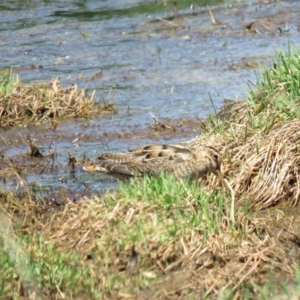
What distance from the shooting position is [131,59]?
1302 centimetres

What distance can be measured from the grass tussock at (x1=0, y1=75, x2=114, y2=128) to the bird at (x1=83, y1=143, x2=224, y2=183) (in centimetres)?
263

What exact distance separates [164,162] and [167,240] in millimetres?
1602

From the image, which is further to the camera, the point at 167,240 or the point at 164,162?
the point at 164,162

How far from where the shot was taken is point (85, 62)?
516 inches

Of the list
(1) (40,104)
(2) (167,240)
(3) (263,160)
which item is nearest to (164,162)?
(3) (263,160)

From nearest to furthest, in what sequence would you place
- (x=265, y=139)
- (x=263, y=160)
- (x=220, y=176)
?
1. (x=220, y=176)
2. (x=263, y=160)
3. (x=265, y=139)

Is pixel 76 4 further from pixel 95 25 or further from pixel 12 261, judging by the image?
pixel 12 261

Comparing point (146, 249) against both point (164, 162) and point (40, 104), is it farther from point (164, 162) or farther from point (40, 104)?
point (40, 104)

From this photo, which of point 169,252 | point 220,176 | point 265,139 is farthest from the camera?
point 265,139

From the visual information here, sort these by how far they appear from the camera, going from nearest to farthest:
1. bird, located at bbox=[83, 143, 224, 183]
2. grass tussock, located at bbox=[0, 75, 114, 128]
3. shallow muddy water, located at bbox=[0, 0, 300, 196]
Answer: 1. bird, located at bbox=[83, 143, 224, 183]
2. shallow muddy water, located at bbox=[0, 0, 300, 196]
3. grass tussock, located at bbox=[0, 75, 114, 128]

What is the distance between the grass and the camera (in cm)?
556

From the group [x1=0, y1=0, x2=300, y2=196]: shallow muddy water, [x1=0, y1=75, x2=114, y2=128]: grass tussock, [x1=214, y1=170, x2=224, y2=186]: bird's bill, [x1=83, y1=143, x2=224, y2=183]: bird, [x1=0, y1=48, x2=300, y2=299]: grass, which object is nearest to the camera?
[x1=0, y1=48, x2=300, y2=299]: grass

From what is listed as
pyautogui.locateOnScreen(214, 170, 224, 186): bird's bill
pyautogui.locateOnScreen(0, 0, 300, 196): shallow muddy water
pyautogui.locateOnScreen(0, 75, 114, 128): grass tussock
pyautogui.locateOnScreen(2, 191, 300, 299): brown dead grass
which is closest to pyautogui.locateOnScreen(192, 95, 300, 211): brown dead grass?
pyautogui.locateOnScreen(214, 170, 224, 186): bird's bill

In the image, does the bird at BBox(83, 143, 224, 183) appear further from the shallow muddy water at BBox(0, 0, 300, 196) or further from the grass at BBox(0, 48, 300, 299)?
the shallow muddy water at BBox(0, 0, 300, 196)
